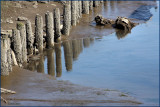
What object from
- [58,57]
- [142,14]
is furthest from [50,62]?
[142,14]

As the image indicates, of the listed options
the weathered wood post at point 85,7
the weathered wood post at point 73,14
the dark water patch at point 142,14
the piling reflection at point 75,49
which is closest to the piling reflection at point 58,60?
the piling reflection at point 75,49

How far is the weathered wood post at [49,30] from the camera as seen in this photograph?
784 inches

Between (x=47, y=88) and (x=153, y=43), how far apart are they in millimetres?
8941

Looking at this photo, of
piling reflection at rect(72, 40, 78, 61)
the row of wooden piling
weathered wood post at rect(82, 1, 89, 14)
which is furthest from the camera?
weathered wood post at rect(82, 1, 89, 14)

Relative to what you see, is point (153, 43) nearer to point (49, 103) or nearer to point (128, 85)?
point (128, 85)

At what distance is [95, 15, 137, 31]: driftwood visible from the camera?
24453 mm

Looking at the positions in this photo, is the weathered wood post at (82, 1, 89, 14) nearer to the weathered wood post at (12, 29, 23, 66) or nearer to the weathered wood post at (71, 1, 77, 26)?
the weathered wood post at (71, 1, 77, 26)

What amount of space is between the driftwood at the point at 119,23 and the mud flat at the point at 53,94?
9.62 meters

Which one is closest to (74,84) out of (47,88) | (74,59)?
(47,88)

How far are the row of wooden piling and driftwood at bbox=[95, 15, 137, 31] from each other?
1.27 meters

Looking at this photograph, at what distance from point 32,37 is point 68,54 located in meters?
1.79

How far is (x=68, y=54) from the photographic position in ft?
64.7

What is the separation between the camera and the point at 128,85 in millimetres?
15492

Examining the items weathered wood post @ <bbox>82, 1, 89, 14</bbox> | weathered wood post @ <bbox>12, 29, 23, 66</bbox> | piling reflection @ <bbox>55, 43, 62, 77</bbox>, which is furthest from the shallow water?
weathered wood post @ <bbox>82, 1, 89, 14</bbox>
